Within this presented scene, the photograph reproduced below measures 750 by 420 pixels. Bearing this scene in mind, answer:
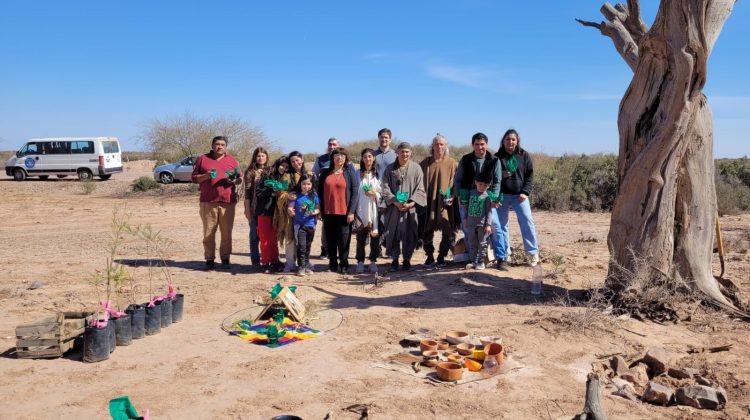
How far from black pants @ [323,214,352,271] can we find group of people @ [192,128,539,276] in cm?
1

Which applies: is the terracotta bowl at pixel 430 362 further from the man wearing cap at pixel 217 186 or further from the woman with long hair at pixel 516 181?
the man wearing cap at pixel 217 186

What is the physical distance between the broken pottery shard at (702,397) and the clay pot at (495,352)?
1263 millimetres

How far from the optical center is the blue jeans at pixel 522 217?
7.32m

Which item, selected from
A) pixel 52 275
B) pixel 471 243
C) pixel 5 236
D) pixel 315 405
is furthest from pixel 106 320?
pixel 5 236

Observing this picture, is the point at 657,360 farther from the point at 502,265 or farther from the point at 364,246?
the point at 364,246

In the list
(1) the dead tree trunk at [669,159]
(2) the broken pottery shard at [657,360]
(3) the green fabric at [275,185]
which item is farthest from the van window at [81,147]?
(2) the broken pottery shard at [657,360]

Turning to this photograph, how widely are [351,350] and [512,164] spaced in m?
3.61

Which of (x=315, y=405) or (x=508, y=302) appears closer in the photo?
(x=315, y=405)

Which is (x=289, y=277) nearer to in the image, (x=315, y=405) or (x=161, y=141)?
(x=315, y=405)

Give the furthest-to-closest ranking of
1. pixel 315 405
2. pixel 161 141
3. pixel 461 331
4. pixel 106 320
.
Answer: pixel 161 141, pixel 461 331, pixel 106 320, pixel 315 405

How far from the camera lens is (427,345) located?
4.81m

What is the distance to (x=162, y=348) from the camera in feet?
16.1

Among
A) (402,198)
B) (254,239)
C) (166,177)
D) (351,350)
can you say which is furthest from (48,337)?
(166,177)

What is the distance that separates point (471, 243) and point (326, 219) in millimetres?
1928
